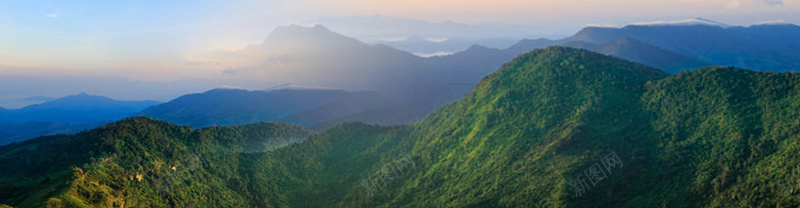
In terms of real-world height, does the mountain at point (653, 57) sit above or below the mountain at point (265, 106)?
above

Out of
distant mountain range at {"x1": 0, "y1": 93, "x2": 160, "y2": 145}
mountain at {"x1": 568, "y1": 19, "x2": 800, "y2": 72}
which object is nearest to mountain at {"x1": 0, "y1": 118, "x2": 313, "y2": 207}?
distant mountain range at {"x1": 0, "y1": 93, "x2": 160, "y2": 145}

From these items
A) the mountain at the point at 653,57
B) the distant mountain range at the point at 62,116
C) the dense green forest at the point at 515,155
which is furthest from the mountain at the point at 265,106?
the mountain at the point at 653,57

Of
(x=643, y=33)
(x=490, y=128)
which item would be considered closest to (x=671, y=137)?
(x=490, y=128)

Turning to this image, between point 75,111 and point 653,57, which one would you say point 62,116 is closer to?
point 75,111

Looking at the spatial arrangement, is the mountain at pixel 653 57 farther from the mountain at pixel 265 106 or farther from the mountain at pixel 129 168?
the mountain at pixel 129 168

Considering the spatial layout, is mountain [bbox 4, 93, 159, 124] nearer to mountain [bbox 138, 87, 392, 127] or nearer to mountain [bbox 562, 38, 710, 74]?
mountain [bbox 138, 87, 392, 127]
